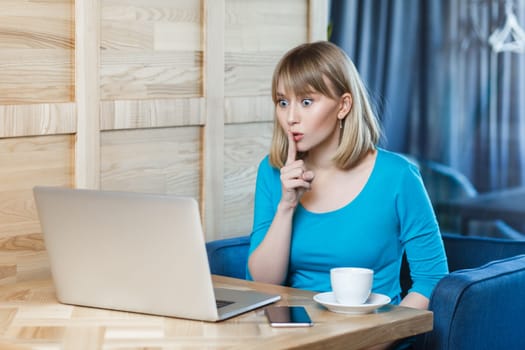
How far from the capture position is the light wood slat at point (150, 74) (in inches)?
90.0

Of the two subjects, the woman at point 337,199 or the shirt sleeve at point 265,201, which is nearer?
the woman at point 337,199

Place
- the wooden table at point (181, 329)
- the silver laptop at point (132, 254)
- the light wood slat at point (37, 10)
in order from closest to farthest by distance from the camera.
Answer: the wooden table at point (181, 329)
the silver laptop at point (132, 254)
the light wood slat at point (37, 10)

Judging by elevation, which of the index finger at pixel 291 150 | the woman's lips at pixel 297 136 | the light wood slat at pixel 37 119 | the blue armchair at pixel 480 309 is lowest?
the blue armchair at pixel 480 309

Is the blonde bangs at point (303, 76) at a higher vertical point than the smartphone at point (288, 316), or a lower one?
higher

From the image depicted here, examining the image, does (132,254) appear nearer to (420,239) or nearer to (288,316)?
(288,316)

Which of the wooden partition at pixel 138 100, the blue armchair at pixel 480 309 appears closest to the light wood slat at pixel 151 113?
the wooden partition at pixel 138 100

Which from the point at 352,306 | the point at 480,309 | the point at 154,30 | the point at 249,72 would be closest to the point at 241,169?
the point at 249,72

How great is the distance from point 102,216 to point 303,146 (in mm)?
606

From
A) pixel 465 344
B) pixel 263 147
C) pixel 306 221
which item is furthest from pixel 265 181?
pixel 465 344

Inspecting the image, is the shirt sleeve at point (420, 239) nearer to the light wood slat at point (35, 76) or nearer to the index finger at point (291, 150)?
the index finger at point (291, 150)

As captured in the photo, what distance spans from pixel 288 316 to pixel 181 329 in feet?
0.64

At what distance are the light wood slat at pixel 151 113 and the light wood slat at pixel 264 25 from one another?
226 mm

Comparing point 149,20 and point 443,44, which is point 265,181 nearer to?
point 149,20

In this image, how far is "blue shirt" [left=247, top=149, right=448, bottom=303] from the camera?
7.07 ft
